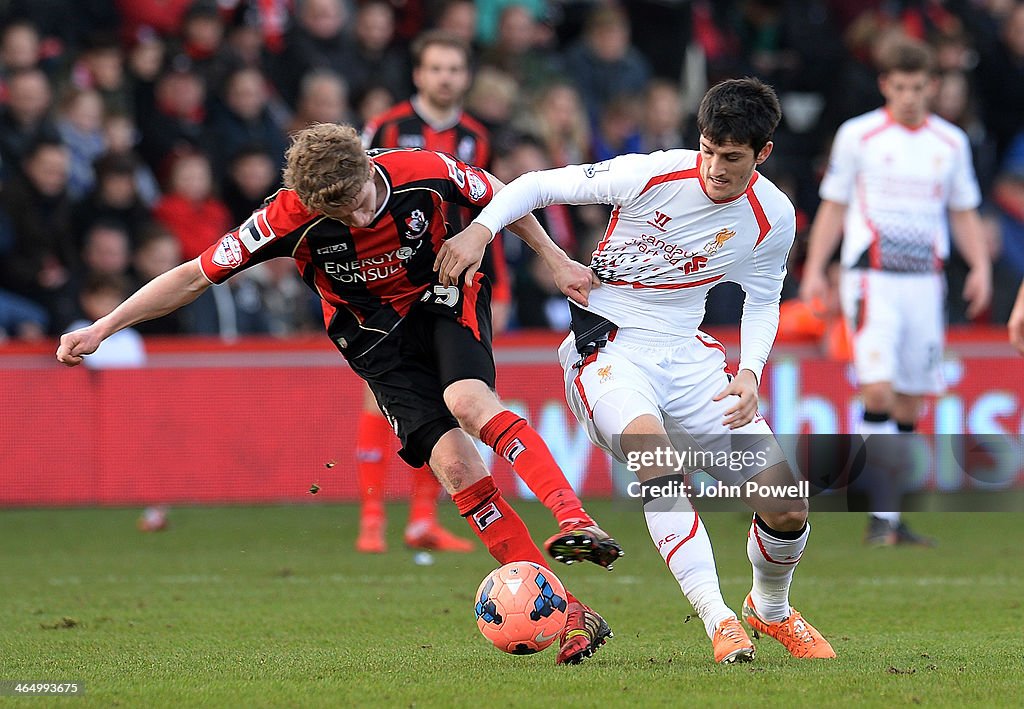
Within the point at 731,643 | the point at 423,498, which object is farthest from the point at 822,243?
the point at 731,643

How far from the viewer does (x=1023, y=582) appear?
795 centimetres

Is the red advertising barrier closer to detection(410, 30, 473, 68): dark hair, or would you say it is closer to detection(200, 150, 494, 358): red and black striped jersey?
detection(410, 30, 473, 68): dark hair

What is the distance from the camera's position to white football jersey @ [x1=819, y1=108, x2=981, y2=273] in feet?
30.8

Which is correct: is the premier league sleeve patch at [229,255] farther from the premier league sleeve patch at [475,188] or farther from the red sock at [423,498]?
the red sock at [423,498]

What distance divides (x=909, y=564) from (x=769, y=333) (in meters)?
3.22

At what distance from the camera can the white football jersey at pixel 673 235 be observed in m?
5.75

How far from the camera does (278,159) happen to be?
533 inches

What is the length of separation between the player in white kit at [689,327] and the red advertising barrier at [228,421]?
4.98 m

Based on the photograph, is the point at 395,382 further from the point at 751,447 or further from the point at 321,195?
the point at 751,447

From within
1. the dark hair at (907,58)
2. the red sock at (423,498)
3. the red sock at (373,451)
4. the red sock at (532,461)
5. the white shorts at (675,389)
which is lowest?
the red sock at (423,498)

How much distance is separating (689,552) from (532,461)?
25.5 inches

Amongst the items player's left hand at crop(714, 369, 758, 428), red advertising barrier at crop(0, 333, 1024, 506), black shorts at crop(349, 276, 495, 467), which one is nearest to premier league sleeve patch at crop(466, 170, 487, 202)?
black shorts at crop(349, 276, 495, 467)

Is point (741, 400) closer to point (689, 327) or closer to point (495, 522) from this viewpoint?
point (689, 327)

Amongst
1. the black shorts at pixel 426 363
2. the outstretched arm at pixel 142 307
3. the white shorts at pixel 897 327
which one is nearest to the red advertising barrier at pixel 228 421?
the white shorts at pixel 897 327
